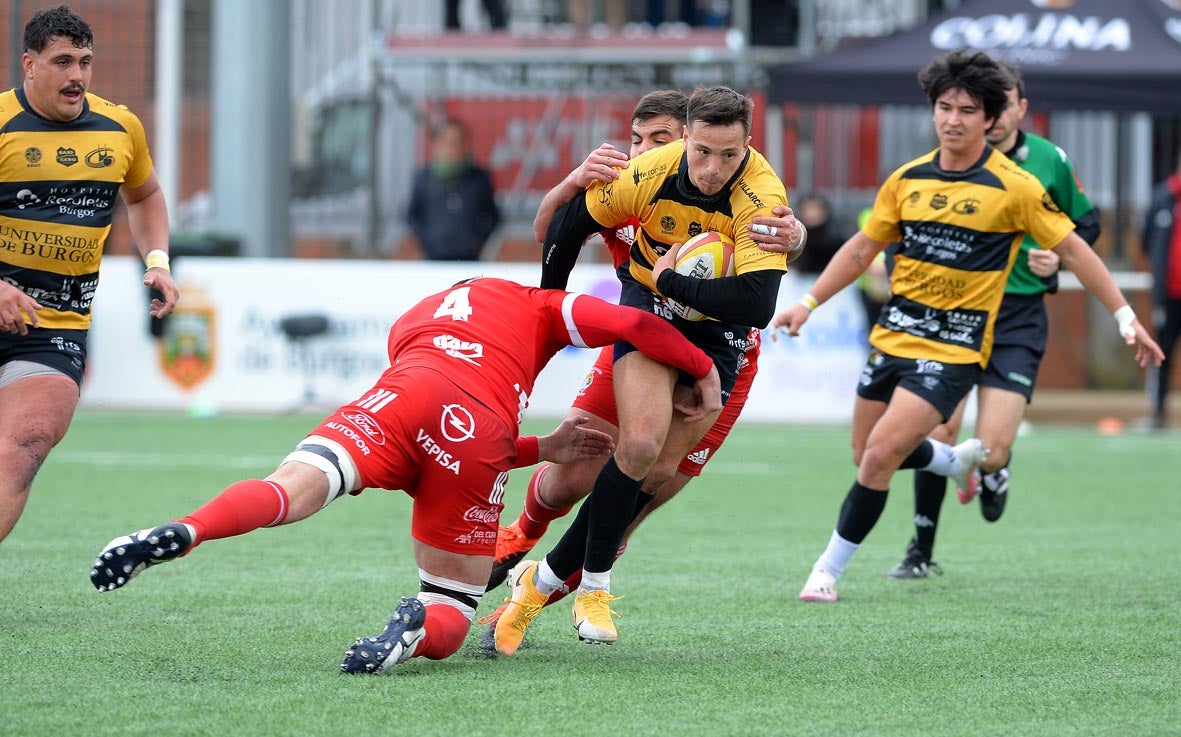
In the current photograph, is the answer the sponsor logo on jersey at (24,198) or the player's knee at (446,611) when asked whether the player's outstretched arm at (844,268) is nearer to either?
the player's knee at (446,611)

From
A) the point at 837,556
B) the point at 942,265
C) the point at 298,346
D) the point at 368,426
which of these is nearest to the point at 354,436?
the point at 368,426

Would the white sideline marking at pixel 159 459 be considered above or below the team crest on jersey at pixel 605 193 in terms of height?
below

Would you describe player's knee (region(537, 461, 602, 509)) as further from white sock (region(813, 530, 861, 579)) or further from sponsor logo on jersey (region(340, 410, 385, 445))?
white sock (region(813, 530, 861, 579))

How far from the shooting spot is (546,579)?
5.54 metres

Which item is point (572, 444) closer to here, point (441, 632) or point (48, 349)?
point (441, 632)

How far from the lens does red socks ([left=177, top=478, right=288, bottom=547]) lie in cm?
447

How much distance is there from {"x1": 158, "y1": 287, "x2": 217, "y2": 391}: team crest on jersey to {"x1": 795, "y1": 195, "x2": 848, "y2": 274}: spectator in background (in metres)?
5.03

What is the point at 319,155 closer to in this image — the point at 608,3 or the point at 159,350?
the point at 608,3

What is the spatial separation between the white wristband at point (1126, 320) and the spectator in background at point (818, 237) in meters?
7.60

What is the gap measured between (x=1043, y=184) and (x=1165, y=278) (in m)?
7.20

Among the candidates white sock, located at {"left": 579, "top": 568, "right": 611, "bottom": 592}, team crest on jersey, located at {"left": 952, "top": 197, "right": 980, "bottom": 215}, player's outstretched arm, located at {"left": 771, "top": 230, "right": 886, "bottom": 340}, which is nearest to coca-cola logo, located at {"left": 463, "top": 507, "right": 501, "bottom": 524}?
white sock, located at {"left": 579, "top": 568, "right": 611, "bottom": 592}

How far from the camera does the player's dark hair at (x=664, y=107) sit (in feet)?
19.9

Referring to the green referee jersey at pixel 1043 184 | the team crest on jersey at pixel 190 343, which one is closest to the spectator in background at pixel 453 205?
the team crest on jersey at pixel 190 343

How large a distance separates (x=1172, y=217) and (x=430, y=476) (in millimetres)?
10771
